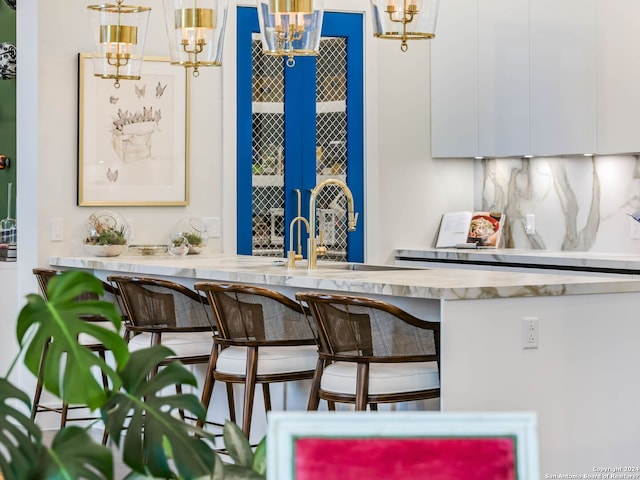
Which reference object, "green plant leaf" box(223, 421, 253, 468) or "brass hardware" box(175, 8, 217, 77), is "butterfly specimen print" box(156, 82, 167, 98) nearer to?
"brass hardware" box(175, 8, 217, 77)

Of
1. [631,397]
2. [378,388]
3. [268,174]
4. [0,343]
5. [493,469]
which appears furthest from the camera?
[268,174]

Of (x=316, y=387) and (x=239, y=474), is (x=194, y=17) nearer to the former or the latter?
(x=316, y=387)

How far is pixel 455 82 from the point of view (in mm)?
6996

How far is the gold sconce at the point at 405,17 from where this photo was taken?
412 cm

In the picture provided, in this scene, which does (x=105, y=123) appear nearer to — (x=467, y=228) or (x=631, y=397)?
(x=467, y=228)

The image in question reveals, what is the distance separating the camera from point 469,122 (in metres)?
6.96

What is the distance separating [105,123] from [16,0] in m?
0.94

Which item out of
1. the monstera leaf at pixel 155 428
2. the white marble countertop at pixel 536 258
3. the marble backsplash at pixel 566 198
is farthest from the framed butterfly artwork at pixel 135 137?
the monstera leaf at pixel 155 428

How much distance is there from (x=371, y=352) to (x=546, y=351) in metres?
0.61

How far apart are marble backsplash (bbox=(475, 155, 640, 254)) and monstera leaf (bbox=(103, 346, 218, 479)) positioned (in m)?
5.24

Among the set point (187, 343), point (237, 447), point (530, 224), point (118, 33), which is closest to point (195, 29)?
point (118, 33)

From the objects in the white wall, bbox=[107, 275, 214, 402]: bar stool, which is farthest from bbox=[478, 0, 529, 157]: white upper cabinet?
bbox=[107, 275, 214, 402]: bar stool

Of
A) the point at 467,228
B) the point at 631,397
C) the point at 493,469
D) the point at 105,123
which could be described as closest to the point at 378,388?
the point at 631,397

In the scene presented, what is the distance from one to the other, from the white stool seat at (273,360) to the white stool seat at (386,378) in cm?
35
